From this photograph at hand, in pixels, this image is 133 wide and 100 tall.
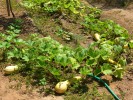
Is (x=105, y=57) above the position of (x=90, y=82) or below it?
above

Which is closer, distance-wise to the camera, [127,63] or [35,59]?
[35,59]

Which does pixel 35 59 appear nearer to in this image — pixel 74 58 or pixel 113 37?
pixel 74 58

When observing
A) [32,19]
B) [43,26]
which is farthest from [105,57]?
[32,19]

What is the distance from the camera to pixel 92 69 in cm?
639

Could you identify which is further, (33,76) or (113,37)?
(113,37)

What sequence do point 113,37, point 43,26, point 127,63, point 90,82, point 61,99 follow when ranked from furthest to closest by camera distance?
point 43,26 → point 113,37 → point 127,63 → point 90,82 → point 61,99

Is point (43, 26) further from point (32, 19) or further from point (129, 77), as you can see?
point (129, 77)

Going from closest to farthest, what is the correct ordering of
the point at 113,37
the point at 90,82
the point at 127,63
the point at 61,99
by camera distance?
1. the point at 61,99
2. the point at 90,82
3. the point at 127,63
4. the point at 113,37

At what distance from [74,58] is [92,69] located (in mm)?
481

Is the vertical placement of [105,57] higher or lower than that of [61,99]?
higher

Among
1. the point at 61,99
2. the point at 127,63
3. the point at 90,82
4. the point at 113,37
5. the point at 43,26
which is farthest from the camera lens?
the point at 43,26

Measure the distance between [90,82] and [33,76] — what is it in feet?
3.99

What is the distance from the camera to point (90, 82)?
6.04 metres

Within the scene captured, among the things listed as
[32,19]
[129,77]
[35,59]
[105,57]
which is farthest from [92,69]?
[32,19]
